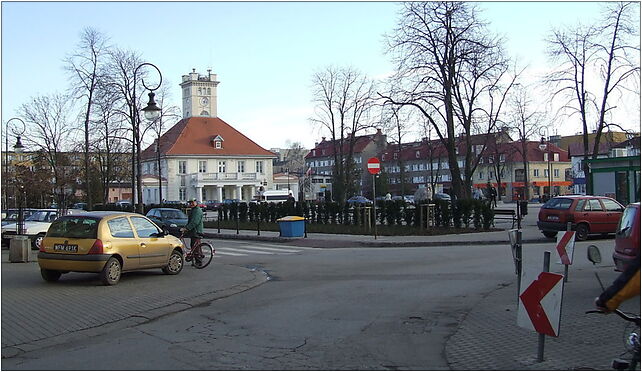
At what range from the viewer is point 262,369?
21.7 feet

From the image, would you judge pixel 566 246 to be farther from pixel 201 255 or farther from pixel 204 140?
pixel 204 140

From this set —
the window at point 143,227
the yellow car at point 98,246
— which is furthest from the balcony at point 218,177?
the yellow car at point 98,246

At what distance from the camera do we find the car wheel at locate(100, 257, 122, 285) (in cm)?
1259

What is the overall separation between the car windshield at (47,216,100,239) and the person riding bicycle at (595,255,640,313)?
10327mm

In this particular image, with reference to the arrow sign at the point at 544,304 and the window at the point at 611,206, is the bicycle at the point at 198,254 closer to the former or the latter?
the arrow sign at the point at 544,304

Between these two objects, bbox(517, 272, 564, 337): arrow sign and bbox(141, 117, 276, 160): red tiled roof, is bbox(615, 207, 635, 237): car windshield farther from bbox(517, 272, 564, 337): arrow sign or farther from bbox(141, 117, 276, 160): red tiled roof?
bbox(141, 117, 276, 160): red tiled roof

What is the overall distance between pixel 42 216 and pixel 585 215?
19.8 m

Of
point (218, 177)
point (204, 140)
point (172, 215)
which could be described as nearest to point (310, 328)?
point (172, 215)

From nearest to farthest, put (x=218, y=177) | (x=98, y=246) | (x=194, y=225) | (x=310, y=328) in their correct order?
(x=310, y=328) < (x=98, y=246) < (x=194, y=225) < (x=218, y=177)

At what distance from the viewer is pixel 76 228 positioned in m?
12.8

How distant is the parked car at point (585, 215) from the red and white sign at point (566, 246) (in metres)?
10.9

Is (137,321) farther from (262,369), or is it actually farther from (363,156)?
(363,156)

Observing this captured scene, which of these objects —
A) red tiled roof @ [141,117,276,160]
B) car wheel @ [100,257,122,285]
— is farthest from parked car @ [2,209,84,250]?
red tiled roof @ [141,117,276,160]

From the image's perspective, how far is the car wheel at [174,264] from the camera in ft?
48.0
